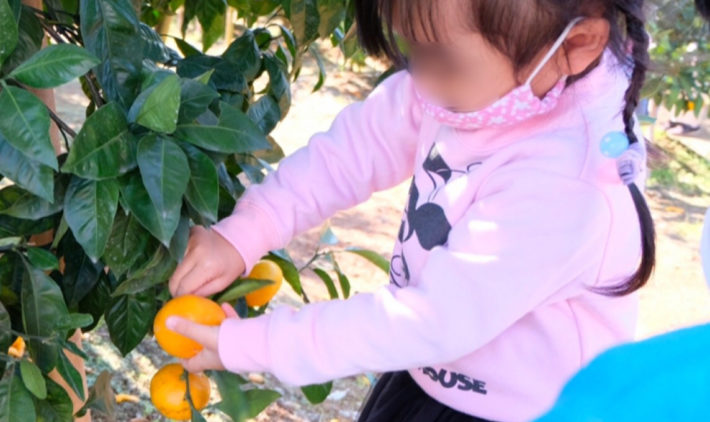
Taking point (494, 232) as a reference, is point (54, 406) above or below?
below

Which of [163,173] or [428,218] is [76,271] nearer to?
[163,173]

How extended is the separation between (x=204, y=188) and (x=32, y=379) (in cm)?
32

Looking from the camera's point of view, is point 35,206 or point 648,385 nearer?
point 648,385

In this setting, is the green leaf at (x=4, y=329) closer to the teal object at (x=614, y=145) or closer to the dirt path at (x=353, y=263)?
the teal object at (x=614, y=145)

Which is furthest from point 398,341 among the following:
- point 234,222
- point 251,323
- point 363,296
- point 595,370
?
point 595,370

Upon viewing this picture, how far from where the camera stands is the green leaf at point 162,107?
3.19ft

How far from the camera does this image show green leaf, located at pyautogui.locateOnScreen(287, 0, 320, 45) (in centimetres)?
145

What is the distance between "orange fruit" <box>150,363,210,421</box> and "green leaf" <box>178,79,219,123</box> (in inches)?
15.3

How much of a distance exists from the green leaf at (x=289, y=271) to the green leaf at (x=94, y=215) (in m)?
0.53

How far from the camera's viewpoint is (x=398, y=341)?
1114 millimetres

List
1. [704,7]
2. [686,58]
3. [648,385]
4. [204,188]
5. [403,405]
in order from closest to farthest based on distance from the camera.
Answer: [648,385]
[704,7]
[204,188]
[403,405]
[686,58]

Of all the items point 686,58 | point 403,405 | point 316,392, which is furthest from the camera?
point 686,58

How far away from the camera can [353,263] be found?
3848 mm

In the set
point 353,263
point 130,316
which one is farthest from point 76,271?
point 353,263
